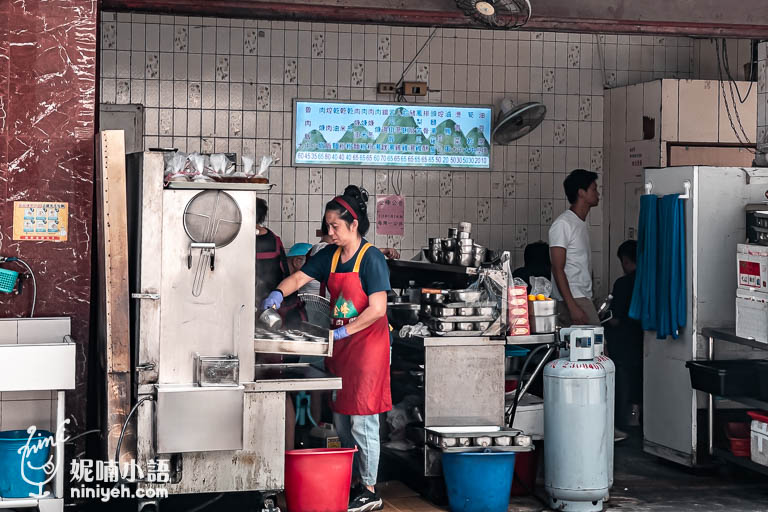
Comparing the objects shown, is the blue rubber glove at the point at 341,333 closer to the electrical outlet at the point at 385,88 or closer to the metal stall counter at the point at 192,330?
the metal stall counter at the point at 192,330

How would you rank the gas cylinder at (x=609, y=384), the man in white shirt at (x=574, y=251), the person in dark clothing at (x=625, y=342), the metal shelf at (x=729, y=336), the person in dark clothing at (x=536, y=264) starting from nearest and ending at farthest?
the gas cylinder at (x=609, y=384) → the metal shelf at (x=729, y=336) → the man in white shirt at (x=574, y=251) → the person in dark clothing at (x=536, y=264) → the person in dark clothing at (x=625, y=342)

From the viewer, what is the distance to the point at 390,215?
26.3ft

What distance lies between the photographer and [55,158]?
4.94 m

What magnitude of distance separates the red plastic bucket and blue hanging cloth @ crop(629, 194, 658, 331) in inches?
95.6

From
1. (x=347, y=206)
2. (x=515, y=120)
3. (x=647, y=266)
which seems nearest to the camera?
(x=347, y=206)

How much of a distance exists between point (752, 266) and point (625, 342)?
6.56 ft

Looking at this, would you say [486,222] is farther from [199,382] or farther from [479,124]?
[199,382]

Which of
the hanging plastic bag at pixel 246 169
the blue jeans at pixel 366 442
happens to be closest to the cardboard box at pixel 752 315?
the blue jeans at pixel 366 442

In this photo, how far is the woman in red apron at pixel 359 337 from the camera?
5.04 metres

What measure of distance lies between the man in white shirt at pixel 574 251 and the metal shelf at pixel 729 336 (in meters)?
0.74

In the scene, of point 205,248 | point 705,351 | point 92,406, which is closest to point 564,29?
point 705,351

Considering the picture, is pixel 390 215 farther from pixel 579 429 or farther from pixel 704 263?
pixel 579 429

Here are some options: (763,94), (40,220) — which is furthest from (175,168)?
(763,94)

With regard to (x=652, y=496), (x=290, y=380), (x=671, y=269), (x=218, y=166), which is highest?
(x=218, y=166)
